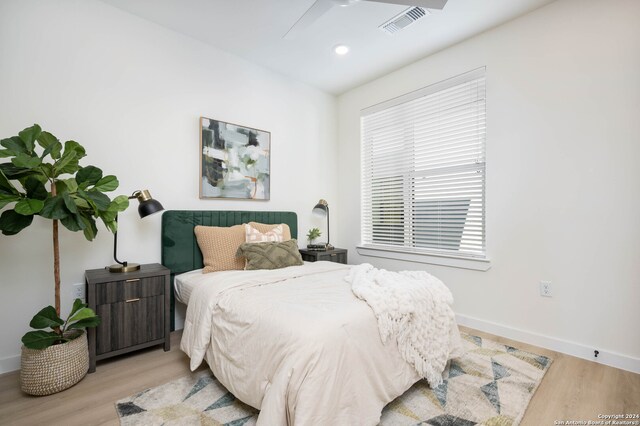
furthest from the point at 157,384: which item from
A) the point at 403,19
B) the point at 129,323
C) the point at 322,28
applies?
the point at 403,19

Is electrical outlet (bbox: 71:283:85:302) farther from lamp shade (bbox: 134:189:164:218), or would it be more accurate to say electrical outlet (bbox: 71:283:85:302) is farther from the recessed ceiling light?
the recessed ceiling light

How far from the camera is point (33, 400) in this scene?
5.93ft

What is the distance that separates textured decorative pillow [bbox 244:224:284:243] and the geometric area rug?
1.20 metres

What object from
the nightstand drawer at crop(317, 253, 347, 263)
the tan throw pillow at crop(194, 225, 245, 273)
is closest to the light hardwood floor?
the tan throw pillow at crop(194, 225, 245, 273)

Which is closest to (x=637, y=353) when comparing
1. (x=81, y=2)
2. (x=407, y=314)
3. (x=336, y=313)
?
(x=407, y=314)

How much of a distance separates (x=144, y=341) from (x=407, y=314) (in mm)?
2002

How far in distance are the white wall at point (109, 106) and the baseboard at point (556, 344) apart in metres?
2.55

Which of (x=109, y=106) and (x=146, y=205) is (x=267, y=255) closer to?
(x=146, y=205)

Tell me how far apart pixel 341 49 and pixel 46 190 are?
2801 millimetres

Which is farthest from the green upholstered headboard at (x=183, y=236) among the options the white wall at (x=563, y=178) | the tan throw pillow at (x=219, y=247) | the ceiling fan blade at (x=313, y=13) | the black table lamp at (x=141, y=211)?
the white wall at (x=563, y=178)

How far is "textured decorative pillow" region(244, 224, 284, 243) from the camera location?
2.91 m

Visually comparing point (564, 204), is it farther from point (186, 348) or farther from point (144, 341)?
point (144, 341)

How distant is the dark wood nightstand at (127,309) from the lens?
2117mm

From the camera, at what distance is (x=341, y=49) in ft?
10.3
